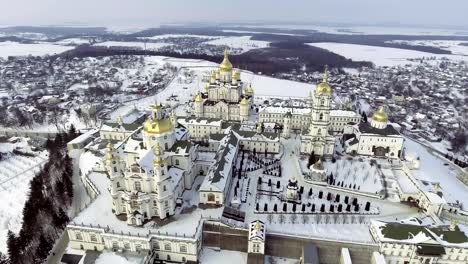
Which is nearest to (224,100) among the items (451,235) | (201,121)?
(201,121)

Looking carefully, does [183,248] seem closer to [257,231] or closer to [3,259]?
[257,231]

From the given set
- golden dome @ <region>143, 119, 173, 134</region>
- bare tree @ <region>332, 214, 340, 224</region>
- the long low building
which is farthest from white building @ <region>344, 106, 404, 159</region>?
golden dome @ <region>143, 119, 173, 134</region>

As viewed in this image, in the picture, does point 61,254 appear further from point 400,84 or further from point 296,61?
point 296,61

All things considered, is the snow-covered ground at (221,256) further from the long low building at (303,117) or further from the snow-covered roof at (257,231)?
the long low building at (303,117)

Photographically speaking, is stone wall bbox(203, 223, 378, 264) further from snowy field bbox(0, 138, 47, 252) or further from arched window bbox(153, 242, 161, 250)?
snowy field bbox(0, 138, 47, 252)

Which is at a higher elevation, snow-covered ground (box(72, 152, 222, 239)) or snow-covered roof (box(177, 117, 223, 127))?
snow-covered roof (box(177, 117, 223, 127))
